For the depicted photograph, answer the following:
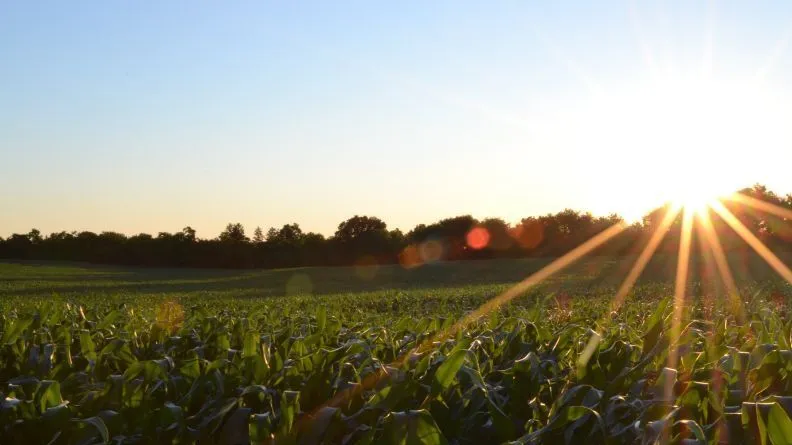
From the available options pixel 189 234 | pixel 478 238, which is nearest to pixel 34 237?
pixel 189 234

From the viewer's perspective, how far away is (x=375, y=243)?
84938 millimetres

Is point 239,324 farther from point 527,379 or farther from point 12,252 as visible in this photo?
point 12,252

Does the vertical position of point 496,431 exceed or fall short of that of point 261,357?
it falls short

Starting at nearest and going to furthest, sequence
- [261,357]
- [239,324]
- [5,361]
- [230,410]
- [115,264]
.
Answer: [230,410], [261,357], [5,361], [239,324], [115,264]

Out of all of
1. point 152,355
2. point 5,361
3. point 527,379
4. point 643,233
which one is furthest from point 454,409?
point 643,233

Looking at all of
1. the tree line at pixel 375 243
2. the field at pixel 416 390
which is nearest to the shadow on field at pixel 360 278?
the tree line at pixel 375 243

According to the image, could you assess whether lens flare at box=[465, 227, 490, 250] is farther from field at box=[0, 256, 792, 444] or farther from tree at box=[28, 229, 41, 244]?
field at box=[0, 256, 792, 444]

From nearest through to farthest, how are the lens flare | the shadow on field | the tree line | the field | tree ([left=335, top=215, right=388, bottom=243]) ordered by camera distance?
the field < the shadow on field < the tree line < the lens flare < tree ([left=335, top=215, right=388, bottom=243])

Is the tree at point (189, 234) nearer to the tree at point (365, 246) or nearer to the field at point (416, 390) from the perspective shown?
the tree at point (365, 246)

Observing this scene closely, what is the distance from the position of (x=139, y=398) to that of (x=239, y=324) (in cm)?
140

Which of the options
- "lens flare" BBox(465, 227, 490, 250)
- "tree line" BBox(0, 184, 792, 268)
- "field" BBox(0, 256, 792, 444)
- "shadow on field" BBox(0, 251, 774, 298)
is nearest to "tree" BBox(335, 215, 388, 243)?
"tree line" BBox(0, 184, 792, 268)

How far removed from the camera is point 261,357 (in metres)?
2.83

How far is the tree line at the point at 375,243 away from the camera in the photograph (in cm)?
7662

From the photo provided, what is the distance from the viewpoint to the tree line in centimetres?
7662
